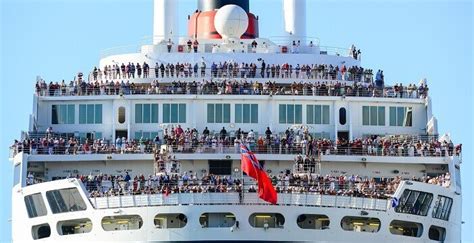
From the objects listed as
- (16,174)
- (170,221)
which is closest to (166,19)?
(16,174)

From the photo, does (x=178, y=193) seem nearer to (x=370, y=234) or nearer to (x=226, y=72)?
(x=370, y=234)

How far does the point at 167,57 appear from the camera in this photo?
105875mm

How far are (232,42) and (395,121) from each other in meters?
11.8

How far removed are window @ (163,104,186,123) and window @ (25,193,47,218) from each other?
991 cm

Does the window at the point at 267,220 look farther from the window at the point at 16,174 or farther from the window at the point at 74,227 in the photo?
the window at the point at 16,174

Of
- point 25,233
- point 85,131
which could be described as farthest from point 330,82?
point 25,233

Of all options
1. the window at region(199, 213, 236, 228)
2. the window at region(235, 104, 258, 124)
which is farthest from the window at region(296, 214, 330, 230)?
the window at region(235, 104, 258, 124)

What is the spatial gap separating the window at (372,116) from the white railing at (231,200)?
11.3 metres

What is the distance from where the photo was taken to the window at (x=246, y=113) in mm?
98875

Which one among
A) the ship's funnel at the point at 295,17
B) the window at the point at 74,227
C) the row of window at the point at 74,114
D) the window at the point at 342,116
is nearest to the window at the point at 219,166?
the window at the point at 342,116

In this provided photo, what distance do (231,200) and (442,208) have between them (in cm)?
1114

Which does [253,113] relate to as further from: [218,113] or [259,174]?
[259,174]

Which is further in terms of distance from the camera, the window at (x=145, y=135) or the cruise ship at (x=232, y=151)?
the window at (x=145, y=135)

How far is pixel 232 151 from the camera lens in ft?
310
